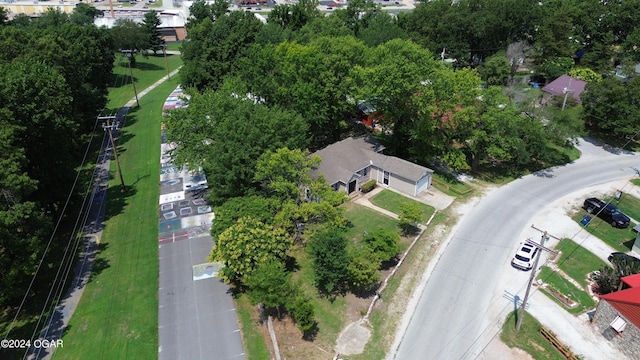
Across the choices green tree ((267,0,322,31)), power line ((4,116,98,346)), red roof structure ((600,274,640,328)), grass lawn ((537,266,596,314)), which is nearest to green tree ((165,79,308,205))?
power line ((4,116,98,346))

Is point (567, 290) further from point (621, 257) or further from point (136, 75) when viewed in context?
point (136, 75)

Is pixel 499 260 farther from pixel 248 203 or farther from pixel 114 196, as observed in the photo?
pixel 114 196

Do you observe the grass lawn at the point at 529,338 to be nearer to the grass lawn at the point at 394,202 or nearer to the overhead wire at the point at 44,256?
the grass lawn at the point at 394,202

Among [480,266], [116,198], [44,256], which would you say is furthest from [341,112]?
[44,256]

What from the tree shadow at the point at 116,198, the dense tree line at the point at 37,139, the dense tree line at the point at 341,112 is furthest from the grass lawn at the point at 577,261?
the tree shadow at the point at 116,198

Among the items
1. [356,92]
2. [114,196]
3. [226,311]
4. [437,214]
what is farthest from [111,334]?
[356,92]
